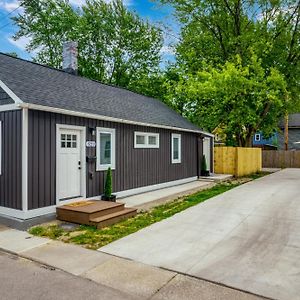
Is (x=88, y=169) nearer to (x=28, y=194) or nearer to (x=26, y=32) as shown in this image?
(x=28, y=194)

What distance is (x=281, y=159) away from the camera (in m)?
26.1

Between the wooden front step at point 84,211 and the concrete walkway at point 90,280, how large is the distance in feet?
5.03

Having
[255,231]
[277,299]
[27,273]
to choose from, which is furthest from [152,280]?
[255,231]

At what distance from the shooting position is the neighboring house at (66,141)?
6.71 m

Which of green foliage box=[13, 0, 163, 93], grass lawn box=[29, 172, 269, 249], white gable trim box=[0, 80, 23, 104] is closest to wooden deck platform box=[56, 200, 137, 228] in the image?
grass lawn box=[29, 172, 269, 249]

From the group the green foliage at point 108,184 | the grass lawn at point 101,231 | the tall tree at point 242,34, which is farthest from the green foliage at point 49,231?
the tall tree at point 242,34

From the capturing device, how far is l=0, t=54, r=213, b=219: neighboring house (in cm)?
671

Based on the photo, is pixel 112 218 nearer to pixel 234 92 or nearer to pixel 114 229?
pixel 114 229

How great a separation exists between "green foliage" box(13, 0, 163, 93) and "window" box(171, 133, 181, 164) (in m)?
14.2

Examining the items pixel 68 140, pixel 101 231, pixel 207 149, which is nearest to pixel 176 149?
pixel 207 149

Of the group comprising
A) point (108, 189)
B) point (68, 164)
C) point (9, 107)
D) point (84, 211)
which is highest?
point (9, 107)

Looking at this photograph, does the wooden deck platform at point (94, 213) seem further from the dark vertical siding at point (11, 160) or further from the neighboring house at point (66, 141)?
the dark vertical siding at point (11, 160)

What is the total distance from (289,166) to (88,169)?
72.8 ft

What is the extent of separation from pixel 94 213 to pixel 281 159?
2324 centimetres
